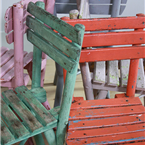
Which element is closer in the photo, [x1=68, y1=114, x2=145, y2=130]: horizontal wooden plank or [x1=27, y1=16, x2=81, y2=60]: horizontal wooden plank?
[x1=27, y1=16, x2=81, y2=60]: horizontal wooden plank

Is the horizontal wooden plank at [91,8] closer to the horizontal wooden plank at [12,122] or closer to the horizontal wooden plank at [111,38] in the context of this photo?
the horizontal wooden plank at [111,38]

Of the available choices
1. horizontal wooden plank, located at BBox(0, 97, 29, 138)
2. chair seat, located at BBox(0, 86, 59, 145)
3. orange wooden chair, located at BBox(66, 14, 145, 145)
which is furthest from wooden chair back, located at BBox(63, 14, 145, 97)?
horizontal wooden plank, located at BBox(0, 97, 29, 138)

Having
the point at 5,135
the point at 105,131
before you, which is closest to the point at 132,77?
the point at 105,131

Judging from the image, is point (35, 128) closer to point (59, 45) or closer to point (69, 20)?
point (59, 45)

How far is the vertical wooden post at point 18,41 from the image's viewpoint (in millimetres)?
1164

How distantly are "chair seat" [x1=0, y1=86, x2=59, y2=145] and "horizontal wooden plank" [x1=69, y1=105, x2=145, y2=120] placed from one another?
11 centimetres

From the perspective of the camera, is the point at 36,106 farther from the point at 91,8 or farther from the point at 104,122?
the point at 91,8

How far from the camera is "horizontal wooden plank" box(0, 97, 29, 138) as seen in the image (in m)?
0.91

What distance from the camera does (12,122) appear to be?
3.17ft

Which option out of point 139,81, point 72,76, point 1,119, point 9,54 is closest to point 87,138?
point 72,76

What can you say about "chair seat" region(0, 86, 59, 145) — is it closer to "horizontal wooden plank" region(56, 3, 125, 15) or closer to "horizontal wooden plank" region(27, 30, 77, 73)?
"horizontal wooden plank" region(27, 30, 77, 73)

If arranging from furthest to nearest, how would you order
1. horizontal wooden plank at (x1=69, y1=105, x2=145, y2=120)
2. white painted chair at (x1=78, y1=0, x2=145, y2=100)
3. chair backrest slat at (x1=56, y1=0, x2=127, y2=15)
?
chair backrest slat at (x1=56, y1=0, x2=127, y2=15) → white painted chair at (x1=78, y1=0, x2=145, y2=100) → horizontal wooden plank at (x1=69, y1=105, x2=145, y2=120)

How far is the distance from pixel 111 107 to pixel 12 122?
0.51 m

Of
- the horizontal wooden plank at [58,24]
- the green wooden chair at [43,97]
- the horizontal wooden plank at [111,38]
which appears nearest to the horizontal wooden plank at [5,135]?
the green wooden chair at [43,97]
